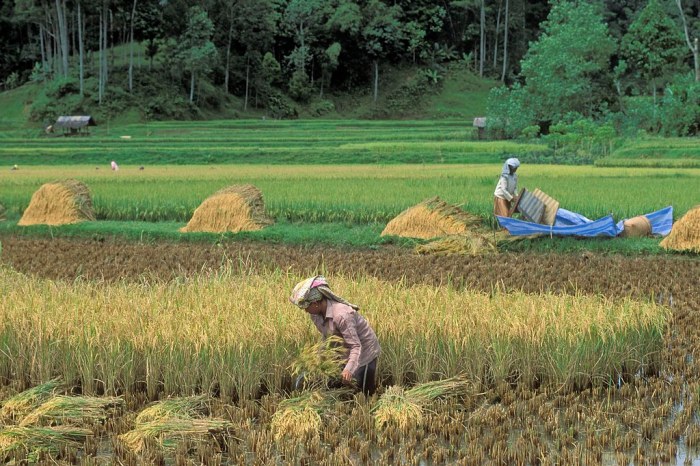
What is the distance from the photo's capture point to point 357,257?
10.5 m

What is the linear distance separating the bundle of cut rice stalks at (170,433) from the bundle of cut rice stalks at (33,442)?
27 cm

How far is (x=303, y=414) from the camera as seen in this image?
4.66 metres

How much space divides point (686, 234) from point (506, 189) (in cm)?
207

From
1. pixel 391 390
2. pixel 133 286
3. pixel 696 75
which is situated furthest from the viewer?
pixel 696 75

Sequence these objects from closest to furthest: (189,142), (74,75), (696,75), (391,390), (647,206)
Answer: (391,390) → (647,206) → (189,142) → (696,75) → (74,75)

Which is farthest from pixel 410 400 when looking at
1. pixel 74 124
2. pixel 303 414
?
pixel 74 124

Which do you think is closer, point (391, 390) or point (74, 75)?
point (391, 390)

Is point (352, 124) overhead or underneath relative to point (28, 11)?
underneath

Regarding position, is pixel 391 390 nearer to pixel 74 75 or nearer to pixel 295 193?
pixel 295 193

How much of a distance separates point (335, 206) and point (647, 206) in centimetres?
424

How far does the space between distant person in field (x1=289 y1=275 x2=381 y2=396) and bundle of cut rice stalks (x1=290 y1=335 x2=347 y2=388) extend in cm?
5

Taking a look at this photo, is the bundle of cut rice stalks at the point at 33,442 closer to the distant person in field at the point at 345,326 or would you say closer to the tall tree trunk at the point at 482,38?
the distant person in field at the point at 345,326

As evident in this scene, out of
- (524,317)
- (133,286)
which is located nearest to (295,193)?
(133,286)

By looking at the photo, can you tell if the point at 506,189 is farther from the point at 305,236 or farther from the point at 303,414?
the point at 303,414
